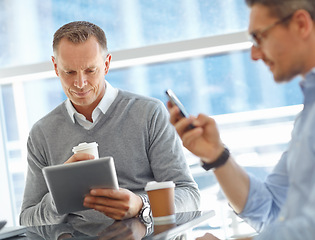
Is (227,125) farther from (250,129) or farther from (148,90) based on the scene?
(148,90)

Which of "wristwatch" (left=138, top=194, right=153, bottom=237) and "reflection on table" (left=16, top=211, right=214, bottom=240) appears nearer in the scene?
"reflection on table" (left=16, top=211, right=214, bottom=240)

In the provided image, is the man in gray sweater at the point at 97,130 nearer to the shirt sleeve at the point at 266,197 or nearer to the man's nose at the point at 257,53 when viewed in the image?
the shirt sleeve at the point at 266,197

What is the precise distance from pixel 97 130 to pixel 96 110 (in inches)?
3.8

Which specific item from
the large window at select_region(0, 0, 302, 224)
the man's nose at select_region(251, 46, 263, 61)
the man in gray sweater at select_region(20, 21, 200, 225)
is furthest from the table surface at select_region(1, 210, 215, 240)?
the large window at select_region(0, 0, 302, 224)

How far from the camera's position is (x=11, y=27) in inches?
148

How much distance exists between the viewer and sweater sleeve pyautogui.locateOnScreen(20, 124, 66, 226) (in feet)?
7.02

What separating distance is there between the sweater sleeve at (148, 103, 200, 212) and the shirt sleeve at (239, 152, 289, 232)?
0.62 m

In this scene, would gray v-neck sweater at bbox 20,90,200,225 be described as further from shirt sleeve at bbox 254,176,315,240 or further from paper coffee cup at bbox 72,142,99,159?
shirt sleeve at bbox 254,176,315,240

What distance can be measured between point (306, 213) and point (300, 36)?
41 centimetres

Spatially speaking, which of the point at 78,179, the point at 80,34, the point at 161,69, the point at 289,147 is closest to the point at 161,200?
the point at 78,179

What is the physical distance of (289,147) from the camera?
1.28 meters

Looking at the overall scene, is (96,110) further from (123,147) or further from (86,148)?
(86,148)

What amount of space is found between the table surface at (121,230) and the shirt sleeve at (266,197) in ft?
0.65

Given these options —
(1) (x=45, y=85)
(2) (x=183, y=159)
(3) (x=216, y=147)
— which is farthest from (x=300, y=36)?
(1) (x=45, y=85)
